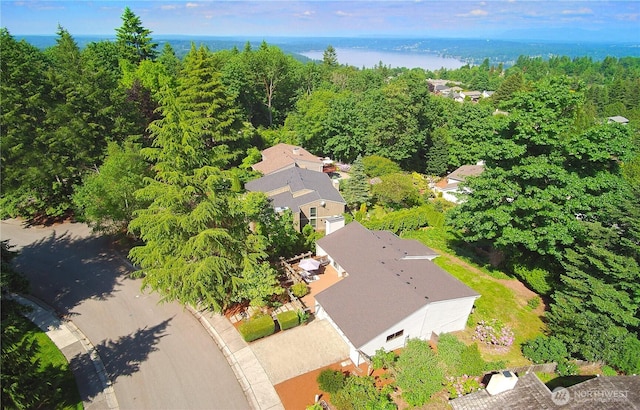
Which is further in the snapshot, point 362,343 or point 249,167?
point 249,167

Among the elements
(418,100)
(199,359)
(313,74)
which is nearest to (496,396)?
(199,359)

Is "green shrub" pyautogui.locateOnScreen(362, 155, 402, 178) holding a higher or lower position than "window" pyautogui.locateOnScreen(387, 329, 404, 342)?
higher

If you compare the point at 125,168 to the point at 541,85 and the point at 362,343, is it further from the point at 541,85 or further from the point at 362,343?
the point at 541,85

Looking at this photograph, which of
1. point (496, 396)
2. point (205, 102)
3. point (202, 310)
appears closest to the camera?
point (496, 396)

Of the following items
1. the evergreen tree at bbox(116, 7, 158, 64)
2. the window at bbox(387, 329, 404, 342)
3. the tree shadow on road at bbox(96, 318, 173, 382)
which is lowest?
the tree shadow on road at bbox(96, 318, 173, 382)

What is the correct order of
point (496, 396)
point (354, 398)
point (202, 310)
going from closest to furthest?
point (496, 396)
point (354, 398)
point (202, 310)

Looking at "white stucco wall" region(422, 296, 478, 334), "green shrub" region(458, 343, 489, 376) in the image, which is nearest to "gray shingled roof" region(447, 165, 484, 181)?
"white stucco wall" region(422, 296, 478, 334)

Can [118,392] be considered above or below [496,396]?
below

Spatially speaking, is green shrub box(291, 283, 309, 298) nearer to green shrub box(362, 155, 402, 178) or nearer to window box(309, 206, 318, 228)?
window box(309, 206, 318, 228)
